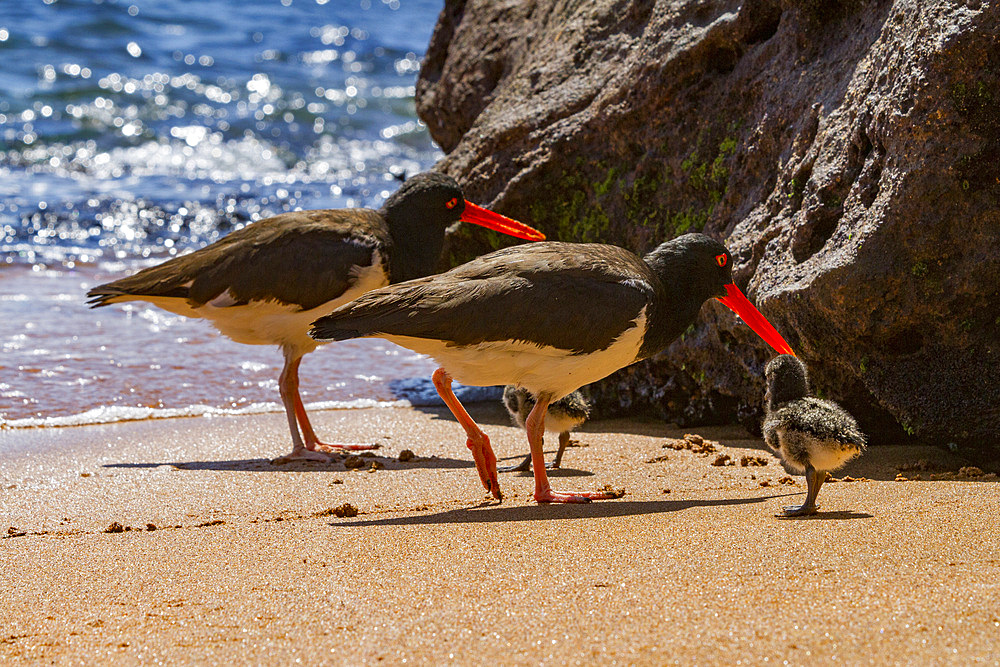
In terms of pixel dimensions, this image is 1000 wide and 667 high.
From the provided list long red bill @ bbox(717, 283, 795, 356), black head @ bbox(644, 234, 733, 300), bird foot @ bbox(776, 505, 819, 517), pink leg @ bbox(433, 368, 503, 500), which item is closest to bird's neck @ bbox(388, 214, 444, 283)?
pink leg @ bbox(433, 368, 503, 500)

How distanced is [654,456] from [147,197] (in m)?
13.8

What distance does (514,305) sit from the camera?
5.00m

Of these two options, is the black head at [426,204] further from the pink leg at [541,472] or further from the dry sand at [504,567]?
the pink leg at [541,472]

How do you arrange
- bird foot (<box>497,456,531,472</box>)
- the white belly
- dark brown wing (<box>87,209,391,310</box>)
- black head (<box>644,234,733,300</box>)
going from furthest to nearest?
1. dark brown wing (<box>87,209,391,310</box>)
2. bird foot (<box>497,456,531,472</box>)
3. black head (<box>644,234,733,300</box>)
4. the white belly

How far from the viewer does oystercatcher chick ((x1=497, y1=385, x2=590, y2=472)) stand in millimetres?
6168

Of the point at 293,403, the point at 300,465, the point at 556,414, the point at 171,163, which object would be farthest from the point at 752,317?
the point at 171,163

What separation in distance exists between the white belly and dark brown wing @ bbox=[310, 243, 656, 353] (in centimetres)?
6

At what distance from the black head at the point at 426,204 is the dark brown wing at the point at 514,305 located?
2.30 metres

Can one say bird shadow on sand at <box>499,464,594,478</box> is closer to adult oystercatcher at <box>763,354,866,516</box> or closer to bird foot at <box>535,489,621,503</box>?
bird foot at <box>535,489,621,503</box>

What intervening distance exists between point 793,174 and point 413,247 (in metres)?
2.79

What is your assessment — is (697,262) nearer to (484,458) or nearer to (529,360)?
(529,360)

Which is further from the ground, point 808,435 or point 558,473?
point 808,435

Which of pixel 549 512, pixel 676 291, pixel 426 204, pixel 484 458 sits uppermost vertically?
pixel 426 204

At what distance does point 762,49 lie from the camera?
6.92 meters
